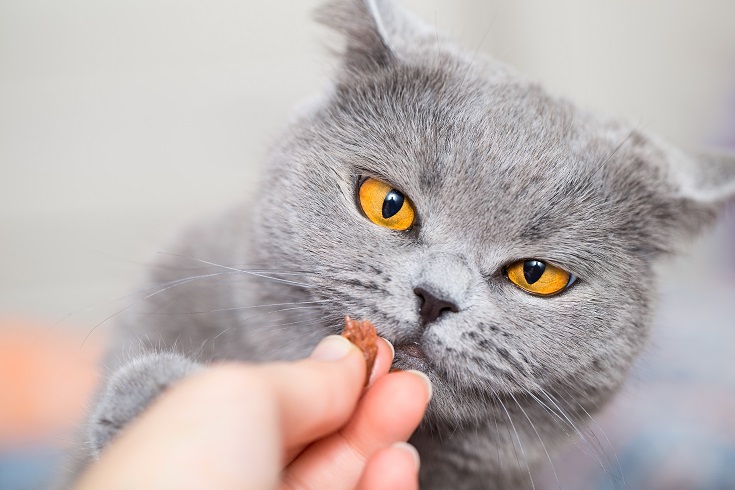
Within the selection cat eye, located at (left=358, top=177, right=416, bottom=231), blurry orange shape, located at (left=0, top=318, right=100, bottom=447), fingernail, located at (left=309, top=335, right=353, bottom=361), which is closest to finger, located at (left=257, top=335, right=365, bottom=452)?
fingernail, located at (left=309, top=335, right=353, bottom=361)

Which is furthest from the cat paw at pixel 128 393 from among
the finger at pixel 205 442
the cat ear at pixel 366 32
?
the cat ear at pixel 366 32

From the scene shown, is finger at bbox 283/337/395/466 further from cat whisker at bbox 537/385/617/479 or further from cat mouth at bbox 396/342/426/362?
cat whisker at bbox 537/385/617/479

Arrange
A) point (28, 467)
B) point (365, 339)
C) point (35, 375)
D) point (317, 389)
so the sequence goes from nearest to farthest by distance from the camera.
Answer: point (317, 389)
point (365, 339)
point (28, 467)
point (35, 375)

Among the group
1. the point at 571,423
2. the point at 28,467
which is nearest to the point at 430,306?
the point at 571,423

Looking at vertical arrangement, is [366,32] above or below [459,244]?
above

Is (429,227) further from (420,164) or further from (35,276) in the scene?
(35,276)

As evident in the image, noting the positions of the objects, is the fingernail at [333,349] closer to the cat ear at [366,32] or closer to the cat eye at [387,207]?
the cat eye at [387,207]

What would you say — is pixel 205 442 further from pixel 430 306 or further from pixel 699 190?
pixel 699 190
